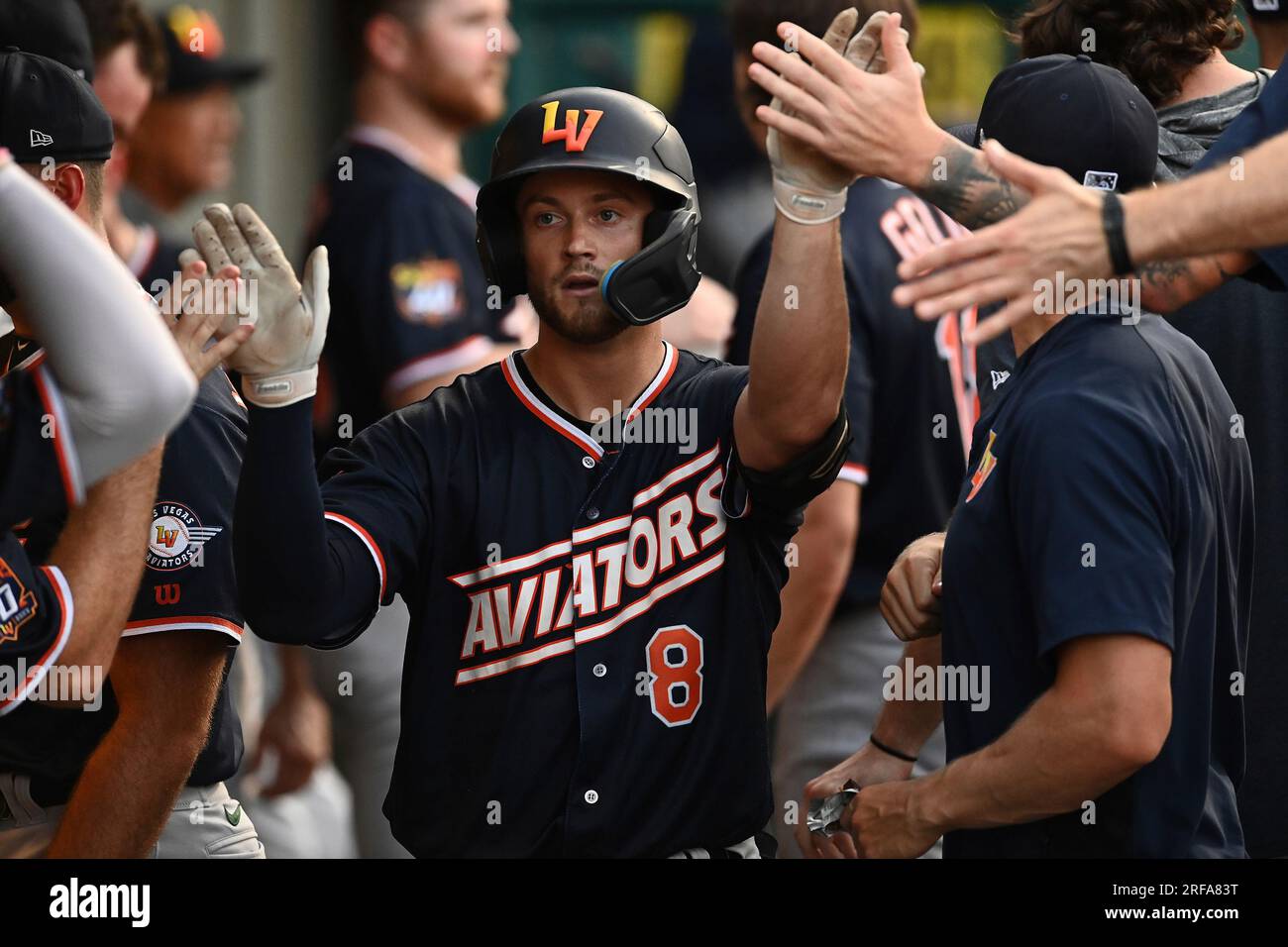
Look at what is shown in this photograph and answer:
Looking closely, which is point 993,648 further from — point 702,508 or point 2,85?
point 2,85

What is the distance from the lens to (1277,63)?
367cm

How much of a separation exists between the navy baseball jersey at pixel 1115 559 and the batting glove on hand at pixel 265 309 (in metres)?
1.06

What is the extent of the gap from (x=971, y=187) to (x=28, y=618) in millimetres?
1554

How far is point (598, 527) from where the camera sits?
10.6ft

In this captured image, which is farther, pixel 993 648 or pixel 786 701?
pixel 786 701

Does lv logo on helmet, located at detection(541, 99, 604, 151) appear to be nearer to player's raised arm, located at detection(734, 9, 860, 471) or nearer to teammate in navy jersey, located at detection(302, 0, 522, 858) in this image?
player's raised arm, located at detection(734, 9, 860, 471)

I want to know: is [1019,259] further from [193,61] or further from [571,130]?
[193,61]

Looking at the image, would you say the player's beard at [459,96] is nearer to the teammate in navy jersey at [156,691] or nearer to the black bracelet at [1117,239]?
the teammate in navy jersey at [156,691]

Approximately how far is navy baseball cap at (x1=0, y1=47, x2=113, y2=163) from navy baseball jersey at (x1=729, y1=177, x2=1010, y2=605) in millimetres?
1662

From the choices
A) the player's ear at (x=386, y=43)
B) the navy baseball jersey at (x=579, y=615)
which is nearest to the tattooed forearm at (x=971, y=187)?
the navy baseball jersey at (x=579, y=615)

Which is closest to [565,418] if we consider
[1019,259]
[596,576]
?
[596,576]
